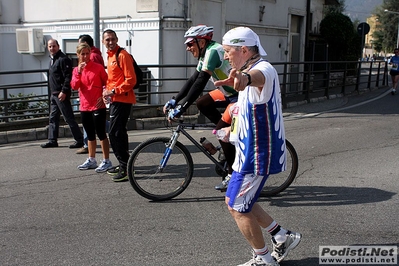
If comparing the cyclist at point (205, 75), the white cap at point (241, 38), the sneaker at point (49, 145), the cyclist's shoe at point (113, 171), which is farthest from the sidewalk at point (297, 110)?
the white cap at point (241, 38)

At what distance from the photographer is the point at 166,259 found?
3.82 metres

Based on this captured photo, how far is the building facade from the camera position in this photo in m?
12.5

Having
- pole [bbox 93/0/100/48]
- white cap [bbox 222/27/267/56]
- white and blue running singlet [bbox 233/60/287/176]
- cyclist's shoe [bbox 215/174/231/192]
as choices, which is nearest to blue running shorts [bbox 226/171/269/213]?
white and blue running singlet [bbox 233/60/287/176]

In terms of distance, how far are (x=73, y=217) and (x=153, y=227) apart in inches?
35.0

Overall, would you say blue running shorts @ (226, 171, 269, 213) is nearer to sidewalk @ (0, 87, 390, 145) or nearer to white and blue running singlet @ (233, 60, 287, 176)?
white and blue running singlet @ (233, 60, 287, 176)

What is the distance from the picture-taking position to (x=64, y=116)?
26.0 feet

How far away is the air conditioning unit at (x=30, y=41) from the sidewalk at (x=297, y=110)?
665 cm

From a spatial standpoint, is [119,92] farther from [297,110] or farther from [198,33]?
[297,110]

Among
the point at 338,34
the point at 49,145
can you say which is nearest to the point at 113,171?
the point at 49,145

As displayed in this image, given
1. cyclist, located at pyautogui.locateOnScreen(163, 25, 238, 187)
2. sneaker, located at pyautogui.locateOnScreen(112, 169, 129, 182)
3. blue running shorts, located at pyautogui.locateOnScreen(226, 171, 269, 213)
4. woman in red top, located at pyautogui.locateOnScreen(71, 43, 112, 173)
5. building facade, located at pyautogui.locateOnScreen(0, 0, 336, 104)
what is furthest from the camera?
building facade, located at pyautogui.locateOnScreen(0, 0, 336, 104)

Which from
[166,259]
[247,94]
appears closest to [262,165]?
[247,94]

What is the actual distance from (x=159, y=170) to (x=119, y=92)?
119 cm

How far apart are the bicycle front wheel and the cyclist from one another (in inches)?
16.5

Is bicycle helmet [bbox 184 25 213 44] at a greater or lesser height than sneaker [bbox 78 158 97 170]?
greater
